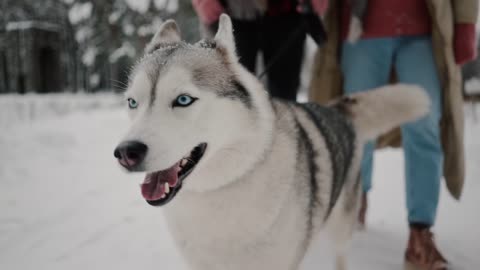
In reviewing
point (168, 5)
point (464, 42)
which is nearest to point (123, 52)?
point (168, 5)

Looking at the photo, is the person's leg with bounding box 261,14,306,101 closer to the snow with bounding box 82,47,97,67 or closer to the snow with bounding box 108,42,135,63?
the snow with bounding box 108,42,135,63

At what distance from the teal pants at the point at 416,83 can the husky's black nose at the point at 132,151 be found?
1.72 meters

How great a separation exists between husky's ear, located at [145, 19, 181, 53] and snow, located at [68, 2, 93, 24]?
65.9ft

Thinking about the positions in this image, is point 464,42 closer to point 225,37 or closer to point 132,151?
point 225,37

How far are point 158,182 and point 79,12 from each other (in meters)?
22.5

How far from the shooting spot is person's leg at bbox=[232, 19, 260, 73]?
89.6 inches

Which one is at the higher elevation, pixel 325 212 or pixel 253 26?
pixel 253 26

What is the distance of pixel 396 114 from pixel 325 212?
758 mm

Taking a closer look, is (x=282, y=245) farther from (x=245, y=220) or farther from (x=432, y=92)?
(x=432, y=92)

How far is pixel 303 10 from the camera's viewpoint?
7.09 feet

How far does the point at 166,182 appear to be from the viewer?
3.87 feet

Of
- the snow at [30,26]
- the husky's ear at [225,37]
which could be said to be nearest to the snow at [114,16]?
the snow at [30,26]

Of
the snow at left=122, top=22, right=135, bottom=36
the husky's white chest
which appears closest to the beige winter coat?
the husky's white chest

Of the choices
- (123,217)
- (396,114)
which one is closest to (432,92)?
(396,114)
